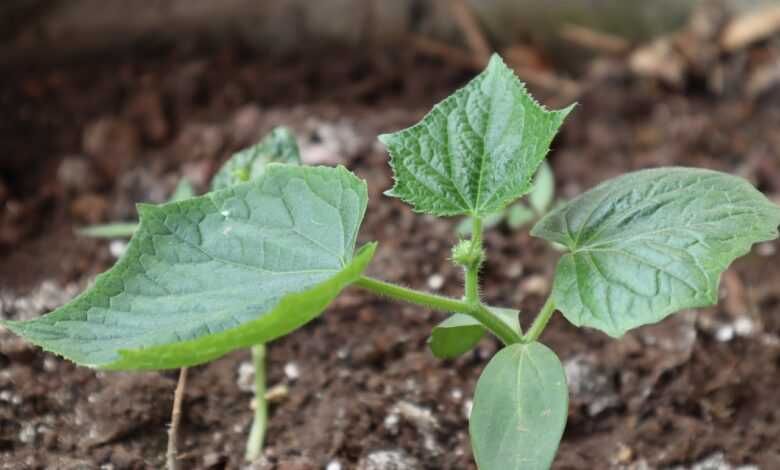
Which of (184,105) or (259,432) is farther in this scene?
(184,105)

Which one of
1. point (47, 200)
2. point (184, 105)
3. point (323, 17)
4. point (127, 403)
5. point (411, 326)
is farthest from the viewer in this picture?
point (323, 17)

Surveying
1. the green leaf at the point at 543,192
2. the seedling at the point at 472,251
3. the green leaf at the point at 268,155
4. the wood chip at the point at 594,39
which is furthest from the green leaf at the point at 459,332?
the wood chip at the point at 594,39

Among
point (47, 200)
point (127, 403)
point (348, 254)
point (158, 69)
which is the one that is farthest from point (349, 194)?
point (158, 69)

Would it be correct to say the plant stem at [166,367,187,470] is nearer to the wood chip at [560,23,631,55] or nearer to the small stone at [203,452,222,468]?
the small stone at [203,452,222,468]

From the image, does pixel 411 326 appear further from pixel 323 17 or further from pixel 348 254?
pixel 323 17

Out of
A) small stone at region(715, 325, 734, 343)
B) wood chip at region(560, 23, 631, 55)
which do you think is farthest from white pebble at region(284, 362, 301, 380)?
wood chip at region(560, 23, 631, 55)

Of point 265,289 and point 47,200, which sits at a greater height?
point 47,200

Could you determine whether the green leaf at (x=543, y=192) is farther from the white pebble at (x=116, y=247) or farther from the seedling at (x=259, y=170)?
the white pebble at (x=116, y=247)
